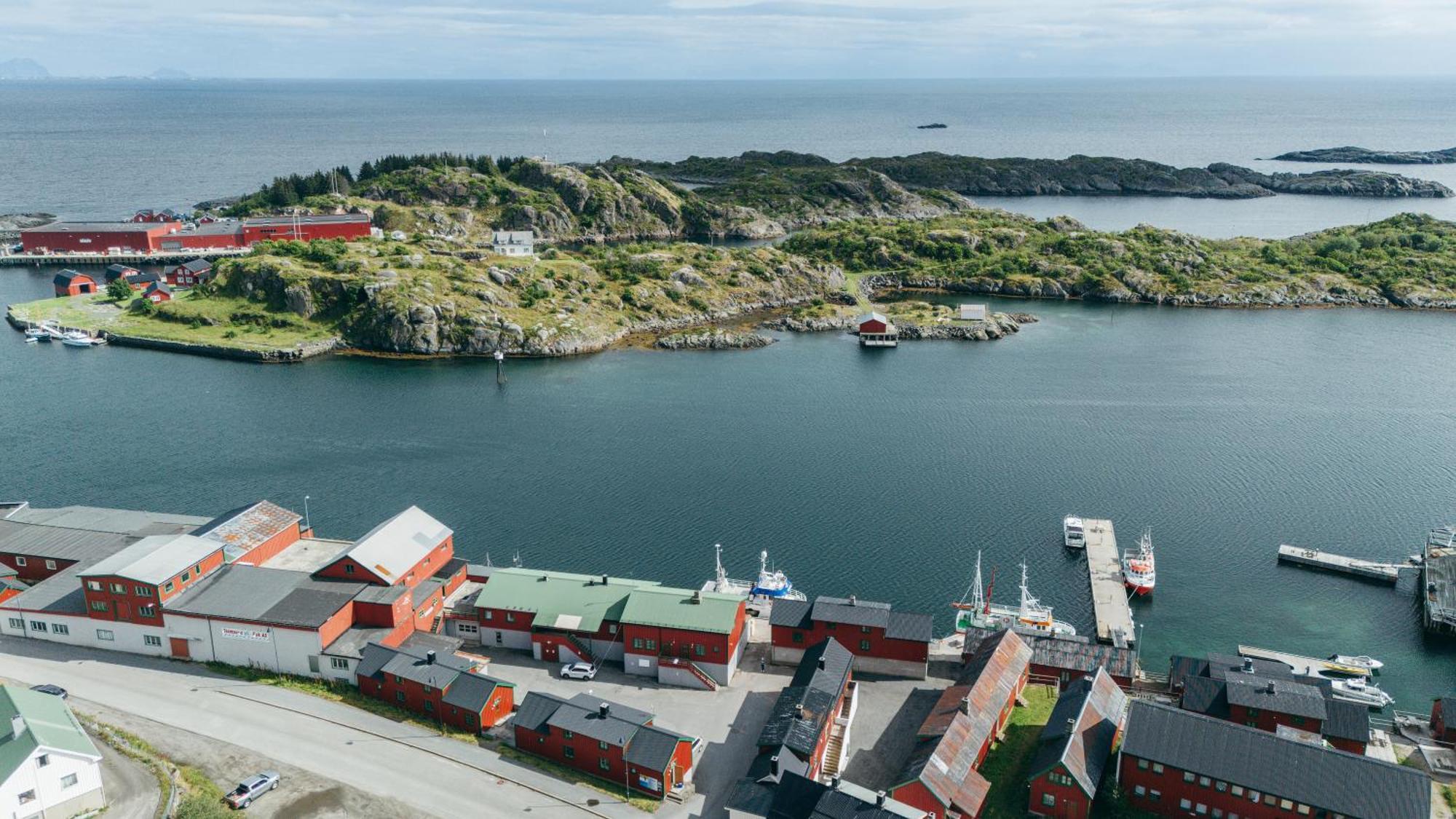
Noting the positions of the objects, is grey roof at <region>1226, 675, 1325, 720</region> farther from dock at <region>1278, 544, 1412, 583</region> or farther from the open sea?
dock at <region>1278, 544, 1412, 583</region>

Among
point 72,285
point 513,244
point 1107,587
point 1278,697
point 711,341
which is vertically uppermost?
point 513,244

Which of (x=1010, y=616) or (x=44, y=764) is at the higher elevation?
(x=44, y=764)

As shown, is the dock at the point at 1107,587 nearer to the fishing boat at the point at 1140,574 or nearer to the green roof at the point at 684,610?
the fishing boat at the point at 1140,574

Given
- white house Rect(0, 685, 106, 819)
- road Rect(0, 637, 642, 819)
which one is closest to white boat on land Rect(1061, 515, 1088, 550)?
road Rect(0, 637, 642, 819)

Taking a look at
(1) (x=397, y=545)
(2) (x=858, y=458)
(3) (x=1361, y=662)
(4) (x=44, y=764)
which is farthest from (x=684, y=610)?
(3) (x=1361, y=662)

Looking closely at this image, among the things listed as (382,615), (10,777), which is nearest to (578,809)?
(382,615)

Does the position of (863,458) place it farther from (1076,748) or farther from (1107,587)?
(1076,748)

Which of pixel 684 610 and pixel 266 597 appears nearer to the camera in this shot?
pixel 684 610
